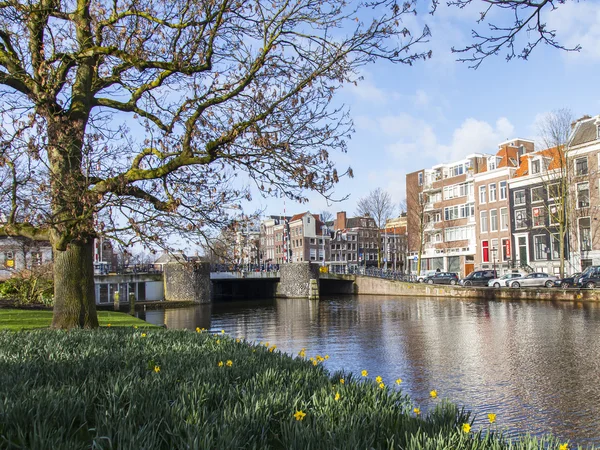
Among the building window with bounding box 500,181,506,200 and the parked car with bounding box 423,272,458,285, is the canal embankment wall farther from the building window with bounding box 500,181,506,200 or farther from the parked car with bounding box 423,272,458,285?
the building window with bounding box 500,181,506,200

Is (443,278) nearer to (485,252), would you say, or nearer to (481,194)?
(485,252)

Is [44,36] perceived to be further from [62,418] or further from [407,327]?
[407,327]

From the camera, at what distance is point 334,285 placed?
67375mm

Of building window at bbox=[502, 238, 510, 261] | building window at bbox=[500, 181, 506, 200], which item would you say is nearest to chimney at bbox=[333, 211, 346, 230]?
building window at bbox=[500, 181, 506, 200]

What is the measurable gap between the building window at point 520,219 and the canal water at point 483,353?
21255 mm

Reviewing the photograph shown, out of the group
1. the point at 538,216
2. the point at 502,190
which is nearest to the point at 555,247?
the point at 538,216

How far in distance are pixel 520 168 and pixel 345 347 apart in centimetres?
4433

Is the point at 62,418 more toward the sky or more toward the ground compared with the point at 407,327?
more toward the sky

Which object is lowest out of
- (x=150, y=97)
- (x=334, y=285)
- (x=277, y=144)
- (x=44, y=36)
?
(x=334, y=285)

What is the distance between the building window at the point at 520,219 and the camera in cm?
5384

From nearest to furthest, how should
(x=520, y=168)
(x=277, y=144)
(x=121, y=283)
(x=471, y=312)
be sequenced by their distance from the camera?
1. (x=277, y=144)
2. (x=471, y=312)
3. (x=121, y=283)
4. (x=520, y=168)

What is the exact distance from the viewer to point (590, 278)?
3828cm

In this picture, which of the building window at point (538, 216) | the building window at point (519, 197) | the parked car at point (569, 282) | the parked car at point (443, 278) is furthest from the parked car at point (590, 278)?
the parked car at point (443, 278)

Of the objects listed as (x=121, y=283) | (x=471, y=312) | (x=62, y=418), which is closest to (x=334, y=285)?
(x=121, y=283)
